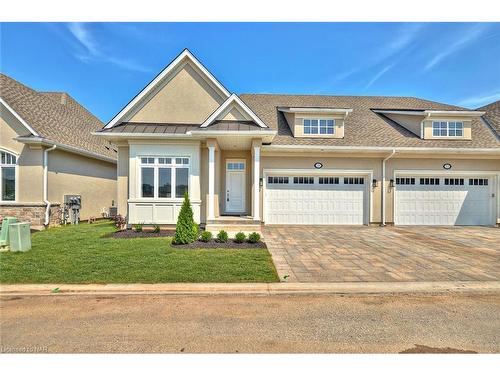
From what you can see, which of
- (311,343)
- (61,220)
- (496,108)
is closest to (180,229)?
(311,343)

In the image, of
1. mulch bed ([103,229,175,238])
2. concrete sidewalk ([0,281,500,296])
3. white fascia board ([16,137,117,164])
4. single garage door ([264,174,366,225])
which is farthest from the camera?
single garage door ([264,174,366,225])

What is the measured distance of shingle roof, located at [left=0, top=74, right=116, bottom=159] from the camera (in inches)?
474

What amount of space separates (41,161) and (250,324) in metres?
12.8

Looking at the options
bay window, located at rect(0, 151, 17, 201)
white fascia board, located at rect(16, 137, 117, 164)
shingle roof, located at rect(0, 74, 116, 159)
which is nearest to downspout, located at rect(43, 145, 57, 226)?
white fascia board, located at rect(16, 137, 117, 164)

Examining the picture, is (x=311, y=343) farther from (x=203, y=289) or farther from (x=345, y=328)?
(x=203, y=289)

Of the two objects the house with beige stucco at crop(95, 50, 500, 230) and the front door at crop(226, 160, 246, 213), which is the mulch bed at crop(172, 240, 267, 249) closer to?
the house with beige stucco at crop(95, 50, 500, 230)

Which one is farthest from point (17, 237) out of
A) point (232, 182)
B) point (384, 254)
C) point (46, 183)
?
point (384, 254)

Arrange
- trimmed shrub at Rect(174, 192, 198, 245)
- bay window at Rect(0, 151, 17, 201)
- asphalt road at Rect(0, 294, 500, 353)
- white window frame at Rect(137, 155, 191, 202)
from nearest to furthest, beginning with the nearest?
1. asphalt road at Rect(0, 294, 500, 353)
2. trimmed shrub at Rect(174, 192, 198, 245)
3. white window frame at Rect(137, 155, 191, 202)
4. bay window at Rect(0, 151, 17, 201)

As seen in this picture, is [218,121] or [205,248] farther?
[218,121]

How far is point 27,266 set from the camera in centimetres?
596

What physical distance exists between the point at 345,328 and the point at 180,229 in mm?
5811

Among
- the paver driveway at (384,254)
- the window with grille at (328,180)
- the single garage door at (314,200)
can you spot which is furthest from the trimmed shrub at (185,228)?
the window with grille at (328,180)

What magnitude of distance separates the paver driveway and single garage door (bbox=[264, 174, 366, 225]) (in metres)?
1.08

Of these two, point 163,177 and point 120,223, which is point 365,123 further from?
point 120,223
